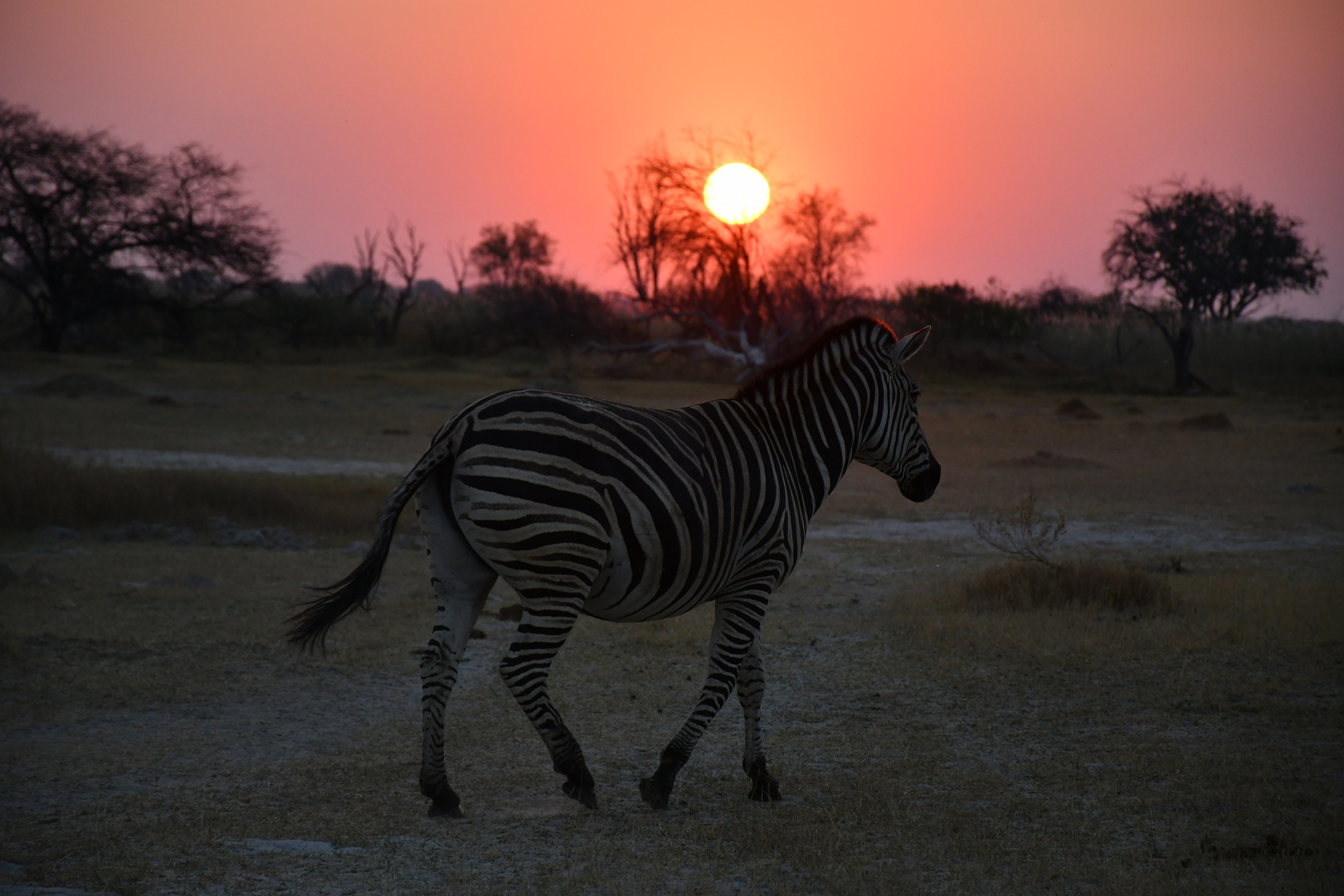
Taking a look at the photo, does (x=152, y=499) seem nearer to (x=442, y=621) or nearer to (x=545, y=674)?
(x=442, y=621)

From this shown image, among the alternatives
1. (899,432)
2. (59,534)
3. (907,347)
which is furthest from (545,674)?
(59,534)

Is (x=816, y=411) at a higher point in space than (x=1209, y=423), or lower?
higher

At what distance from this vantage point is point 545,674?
4516 millimetres

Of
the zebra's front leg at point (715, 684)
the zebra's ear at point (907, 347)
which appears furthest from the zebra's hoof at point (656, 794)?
the zebra's ear at point (907, 347)

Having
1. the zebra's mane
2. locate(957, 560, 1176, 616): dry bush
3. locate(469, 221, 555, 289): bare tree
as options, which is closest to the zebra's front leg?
the zebra's mane

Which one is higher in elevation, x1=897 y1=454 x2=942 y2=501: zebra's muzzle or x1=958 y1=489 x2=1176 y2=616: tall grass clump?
x1=897 y1=454 x2=942 y2=501: zebra's muzzle

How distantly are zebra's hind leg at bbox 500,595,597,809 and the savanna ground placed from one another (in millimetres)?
184

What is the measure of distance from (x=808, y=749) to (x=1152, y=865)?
6.14 ft

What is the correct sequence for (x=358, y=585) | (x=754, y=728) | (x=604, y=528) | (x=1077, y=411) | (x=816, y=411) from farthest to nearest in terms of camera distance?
(x=1077, y=411), (x=816, y=411), (x=754, y=728), (x=358, y=585), (x=604, y=528)

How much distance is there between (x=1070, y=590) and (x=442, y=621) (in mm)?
5698

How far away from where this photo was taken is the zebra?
4.37 m

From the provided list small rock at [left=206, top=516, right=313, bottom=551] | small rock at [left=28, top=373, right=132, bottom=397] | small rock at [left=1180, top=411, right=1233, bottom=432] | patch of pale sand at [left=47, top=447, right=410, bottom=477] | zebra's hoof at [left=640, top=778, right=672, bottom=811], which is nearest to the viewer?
zebra's hoof at [left=640, top=778, right=672, bottom=811]

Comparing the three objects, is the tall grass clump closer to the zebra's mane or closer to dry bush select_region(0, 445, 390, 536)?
the zebra's mane

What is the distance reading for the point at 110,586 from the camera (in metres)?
8.73
